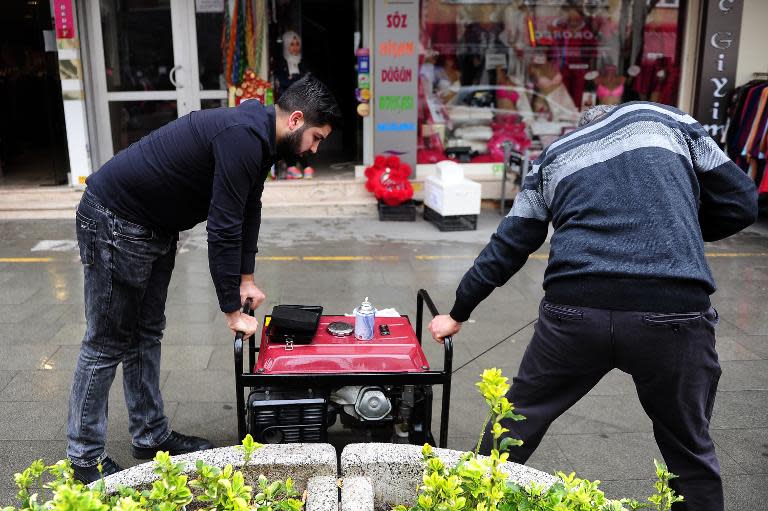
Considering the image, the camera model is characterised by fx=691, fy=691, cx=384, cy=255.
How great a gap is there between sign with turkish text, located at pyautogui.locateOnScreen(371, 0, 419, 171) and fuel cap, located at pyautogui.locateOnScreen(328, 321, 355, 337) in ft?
19.3

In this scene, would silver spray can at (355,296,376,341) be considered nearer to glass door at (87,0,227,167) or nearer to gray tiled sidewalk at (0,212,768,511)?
gray tiled sidewalk at (0,212,768,511)

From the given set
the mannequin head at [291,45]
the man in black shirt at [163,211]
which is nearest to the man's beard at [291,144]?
the man in black shirt at [163,211]

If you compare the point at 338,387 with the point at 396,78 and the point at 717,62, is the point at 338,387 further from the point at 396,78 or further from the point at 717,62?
the point at 717,62

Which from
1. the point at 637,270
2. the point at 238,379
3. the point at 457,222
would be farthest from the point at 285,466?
the point at 457,222

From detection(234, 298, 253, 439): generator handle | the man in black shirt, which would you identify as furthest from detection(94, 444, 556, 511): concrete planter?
the man in black shirt

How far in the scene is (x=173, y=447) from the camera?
10.9ft

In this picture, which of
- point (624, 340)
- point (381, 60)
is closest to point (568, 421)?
point (624, 340)

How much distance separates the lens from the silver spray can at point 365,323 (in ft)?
9.75

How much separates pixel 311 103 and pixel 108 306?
3.92ft

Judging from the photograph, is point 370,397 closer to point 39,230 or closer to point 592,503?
point 592,503

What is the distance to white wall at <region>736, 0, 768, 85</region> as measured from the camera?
9.01 m

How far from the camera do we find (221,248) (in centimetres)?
266

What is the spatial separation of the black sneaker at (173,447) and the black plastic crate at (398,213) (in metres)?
5.35

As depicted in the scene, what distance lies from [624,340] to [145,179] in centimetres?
192
